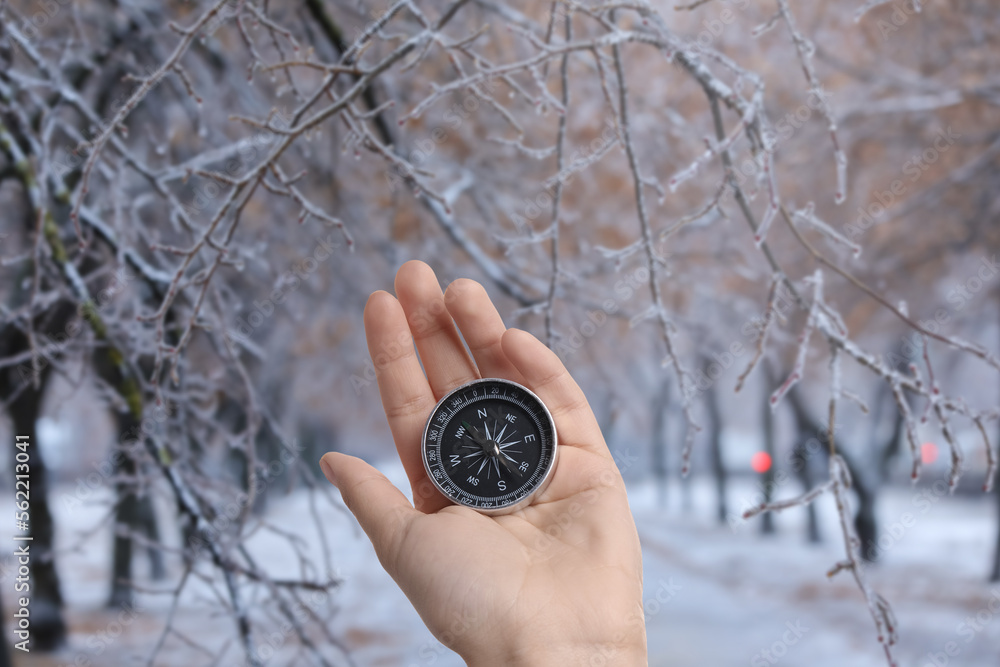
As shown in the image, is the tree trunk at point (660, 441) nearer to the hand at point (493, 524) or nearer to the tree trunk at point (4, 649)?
the hand at point (493, 524)

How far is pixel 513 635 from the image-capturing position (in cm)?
78

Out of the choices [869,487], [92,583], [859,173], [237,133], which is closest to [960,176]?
[859,173]

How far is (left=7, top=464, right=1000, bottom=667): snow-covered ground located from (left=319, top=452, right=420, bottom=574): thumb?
4.86 ft

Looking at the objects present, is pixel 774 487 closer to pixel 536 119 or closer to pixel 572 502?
pixel 536 119

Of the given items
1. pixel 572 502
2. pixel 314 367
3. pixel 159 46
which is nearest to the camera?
pixel 572 502

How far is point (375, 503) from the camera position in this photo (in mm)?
885

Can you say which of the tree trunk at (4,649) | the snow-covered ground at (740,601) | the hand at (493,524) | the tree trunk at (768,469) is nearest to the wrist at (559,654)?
the hand at (493,524)

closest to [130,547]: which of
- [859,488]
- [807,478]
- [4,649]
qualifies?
[4,649]

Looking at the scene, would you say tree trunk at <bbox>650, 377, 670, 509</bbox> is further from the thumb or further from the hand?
the thumb

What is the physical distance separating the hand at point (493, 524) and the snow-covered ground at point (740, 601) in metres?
1.48

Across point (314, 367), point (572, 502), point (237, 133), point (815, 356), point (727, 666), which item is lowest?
point (727, 666)

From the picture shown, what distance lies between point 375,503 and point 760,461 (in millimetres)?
2519

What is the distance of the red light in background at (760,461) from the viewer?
9.83 feet

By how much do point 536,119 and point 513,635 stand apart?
1.84 meters
